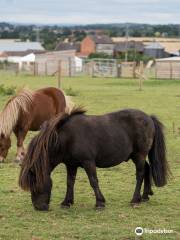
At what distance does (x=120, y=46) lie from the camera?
116 m

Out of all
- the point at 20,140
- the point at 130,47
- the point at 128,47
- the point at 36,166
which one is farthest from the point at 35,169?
the point at 130,47

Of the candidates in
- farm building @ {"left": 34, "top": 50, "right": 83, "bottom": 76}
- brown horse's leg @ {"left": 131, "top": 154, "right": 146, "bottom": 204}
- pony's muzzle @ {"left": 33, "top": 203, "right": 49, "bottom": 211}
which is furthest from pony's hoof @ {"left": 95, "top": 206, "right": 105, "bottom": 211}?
farm building @ {"left": 34, "top": 50, "right": 83, "bottom": 76}

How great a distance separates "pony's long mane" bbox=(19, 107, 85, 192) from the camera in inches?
307

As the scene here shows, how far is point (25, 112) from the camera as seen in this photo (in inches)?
471

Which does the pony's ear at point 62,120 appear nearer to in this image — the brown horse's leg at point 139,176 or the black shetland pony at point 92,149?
the black shetland pony at point 92,149

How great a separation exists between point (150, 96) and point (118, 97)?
1.73 m

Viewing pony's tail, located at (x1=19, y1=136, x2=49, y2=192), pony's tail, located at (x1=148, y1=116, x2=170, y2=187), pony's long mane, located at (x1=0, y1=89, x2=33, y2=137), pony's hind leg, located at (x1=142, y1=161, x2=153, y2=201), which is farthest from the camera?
pony's long mane, located at (x1=0, y1=89, x2=33, y2=137)

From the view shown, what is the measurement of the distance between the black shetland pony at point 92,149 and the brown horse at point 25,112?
2.50 meters

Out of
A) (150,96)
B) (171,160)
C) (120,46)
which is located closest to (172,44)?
(120,46)

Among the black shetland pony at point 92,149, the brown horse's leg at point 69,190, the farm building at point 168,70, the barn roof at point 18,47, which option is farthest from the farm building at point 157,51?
the brown horse's leg at point 69,190

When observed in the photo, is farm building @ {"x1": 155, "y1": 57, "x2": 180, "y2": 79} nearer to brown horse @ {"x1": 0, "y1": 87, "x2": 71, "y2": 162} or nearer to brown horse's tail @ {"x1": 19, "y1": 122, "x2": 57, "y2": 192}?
brown horse @ {"x1": 0, "y1": 87, "x2": 71, "y2": 162}

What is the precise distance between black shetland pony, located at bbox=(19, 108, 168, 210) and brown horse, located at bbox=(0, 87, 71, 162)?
250 centimetres

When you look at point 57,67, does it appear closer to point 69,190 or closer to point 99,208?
point 69,190

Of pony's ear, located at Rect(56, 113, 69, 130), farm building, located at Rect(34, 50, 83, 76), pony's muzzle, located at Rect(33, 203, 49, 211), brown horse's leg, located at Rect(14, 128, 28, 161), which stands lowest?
farm building, located at Rect(34, 50, 83, 76)
